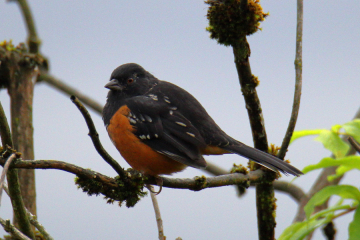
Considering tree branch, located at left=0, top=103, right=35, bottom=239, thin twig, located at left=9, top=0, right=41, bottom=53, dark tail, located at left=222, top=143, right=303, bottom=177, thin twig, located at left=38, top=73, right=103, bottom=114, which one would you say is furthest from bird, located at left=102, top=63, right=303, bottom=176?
tree branch, located at left=0, top=103, right=35, bottom=239

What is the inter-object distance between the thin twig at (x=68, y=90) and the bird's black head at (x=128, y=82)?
1.66ft

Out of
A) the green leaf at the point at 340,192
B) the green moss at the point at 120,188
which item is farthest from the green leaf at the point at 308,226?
the green moss at the point at 120,188

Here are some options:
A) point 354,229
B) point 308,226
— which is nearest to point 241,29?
point 308,226

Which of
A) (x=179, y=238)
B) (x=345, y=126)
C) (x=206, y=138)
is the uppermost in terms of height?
(x=206, y=138)

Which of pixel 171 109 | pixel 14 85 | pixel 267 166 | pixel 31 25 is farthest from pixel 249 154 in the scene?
pixel 31 25

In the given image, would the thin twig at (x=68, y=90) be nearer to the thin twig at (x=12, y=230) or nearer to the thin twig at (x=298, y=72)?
the thin twig at (x=298, y=72)

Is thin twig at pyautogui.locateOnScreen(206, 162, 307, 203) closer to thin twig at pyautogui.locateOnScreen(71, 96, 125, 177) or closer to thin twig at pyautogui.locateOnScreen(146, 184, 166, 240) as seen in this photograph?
thin twig at pyautogui.locateOnScreen(146, 184, 166, 240)

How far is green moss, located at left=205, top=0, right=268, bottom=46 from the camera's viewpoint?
246 cm

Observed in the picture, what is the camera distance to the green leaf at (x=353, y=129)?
1.66 m

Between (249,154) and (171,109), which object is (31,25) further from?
(249,154)

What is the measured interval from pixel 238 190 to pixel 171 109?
0.95m

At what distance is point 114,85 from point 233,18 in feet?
4.16

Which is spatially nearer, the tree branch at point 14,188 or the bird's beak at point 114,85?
the tree branch at point 14,188

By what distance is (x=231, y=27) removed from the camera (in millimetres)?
2473
